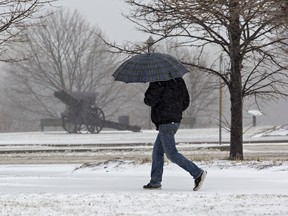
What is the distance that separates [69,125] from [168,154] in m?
30.1

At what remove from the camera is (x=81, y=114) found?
121 feet

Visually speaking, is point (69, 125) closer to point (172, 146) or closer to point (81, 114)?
point (81, 114)

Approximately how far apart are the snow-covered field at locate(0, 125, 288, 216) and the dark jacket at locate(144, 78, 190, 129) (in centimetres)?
93

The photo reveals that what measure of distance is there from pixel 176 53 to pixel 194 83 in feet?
23.2

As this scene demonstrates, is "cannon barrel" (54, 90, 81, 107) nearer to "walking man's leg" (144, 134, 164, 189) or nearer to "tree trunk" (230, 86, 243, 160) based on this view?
"tree trunk" (230, 86, 243, 160)

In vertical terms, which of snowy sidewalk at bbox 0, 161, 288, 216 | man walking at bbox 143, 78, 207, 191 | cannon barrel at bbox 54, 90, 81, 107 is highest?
cannon barrel at bbox 54, 90, 81, 107

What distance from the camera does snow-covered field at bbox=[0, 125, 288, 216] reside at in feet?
21.8

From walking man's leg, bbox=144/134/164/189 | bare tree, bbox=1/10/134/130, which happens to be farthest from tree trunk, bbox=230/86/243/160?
bare tree, bbox=1/10/134/130

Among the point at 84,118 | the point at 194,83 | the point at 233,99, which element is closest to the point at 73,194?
the point at 233,99

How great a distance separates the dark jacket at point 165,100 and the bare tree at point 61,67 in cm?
4165

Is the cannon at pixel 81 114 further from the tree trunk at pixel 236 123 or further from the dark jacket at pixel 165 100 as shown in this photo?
the dark jacket at pixel 165 100

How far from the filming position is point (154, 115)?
8.48 m

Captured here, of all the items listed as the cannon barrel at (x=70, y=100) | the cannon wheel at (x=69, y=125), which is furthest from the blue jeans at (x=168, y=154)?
the cannon wheel at (x=69, y=125)

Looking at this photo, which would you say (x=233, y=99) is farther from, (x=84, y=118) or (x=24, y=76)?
(x=24, y=76)
